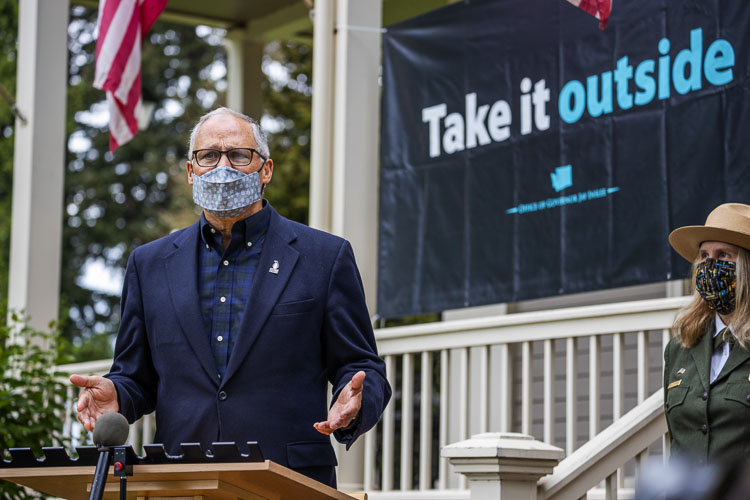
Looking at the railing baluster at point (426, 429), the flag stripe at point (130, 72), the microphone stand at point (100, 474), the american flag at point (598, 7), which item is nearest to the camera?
the microphone stand at point (100, 474)

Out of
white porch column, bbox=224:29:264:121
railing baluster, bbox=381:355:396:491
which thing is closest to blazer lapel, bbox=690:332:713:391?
railing baluster, bbox=381:355:396:491

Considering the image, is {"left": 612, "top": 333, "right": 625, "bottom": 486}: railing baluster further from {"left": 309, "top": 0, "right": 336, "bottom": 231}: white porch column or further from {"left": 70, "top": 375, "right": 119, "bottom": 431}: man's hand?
{"left": 70, "top": 375, "right": 119, "bottom": 431}: man's hand

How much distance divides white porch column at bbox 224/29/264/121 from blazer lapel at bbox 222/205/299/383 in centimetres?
805

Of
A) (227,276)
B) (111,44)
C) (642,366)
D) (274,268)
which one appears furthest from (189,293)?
(111,44)

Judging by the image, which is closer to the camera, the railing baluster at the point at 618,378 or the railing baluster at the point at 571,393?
the railing baluster at the point at 618,378

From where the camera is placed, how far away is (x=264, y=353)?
3057mm

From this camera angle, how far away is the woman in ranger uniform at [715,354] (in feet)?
13.0

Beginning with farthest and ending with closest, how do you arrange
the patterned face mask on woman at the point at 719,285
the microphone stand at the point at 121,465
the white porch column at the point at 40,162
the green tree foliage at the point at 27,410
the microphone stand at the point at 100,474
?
1. the white porch column at the point at 40,162
2. the green tree foliage at the point at 27,410
3. the patterned face mask on woman at the point at 719,285
4. the microphone stand at the point at 121,465
5. the microphone stand at the point at 100,474

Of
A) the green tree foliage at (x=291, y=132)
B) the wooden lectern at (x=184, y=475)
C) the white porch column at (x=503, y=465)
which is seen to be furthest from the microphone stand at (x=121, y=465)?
the green tree foliage at (x=291, y=132)

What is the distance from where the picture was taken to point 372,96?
7363 mm

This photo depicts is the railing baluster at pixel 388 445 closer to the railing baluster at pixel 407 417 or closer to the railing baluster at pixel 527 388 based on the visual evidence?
the railing baluster at pixel 407 417

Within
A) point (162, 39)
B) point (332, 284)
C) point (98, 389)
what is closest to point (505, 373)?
point (332, 284)

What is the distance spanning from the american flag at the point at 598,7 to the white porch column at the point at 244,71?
5.47 m

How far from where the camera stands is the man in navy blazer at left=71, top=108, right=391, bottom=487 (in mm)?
3033
